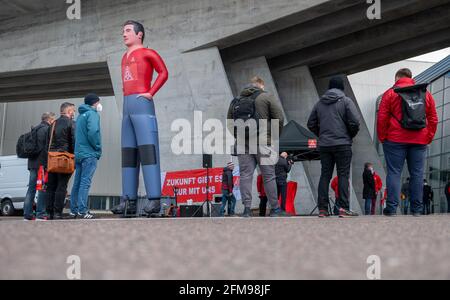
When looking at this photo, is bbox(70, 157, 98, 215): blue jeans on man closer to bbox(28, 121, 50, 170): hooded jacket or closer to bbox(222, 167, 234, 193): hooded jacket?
bbox(28, 121, 50, 170): hooded jacket

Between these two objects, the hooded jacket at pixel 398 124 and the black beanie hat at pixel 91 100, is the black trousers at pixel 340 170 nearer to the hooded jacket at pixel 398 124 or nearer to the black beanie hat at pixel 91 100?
the hooded jacket at pixel 398 124

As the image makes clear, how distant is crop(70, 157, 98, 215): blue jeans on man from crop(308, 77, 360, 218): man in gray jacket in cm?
322

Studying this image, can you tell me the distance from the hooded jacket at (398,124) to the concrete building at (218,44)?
806cm

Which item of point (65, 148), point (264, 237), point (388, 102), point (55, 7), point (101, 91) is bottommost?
point (264, 237)

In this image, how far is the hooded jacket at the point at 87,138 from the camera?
24.4 feet

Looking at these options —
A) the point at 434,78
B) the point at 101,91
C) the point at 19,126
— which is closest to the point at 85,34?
the point at 101,91

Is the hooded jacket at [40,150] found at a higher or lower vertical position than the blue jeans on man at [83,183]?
higher

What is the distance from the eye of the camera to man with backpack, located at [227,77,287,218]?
259 inches

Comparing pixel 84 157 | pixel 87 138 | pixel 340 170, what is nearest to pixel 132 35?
pixel 87 138

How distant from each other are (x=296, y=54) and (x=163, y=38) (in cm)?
592

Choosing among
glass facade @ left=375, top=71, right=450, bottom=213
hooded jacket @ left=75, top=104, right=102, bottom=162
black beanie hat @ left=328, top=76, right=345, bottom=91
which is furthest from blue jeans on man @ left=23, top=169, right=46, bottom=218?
glass facade @ left=375, top=71, right=450, bottom=213

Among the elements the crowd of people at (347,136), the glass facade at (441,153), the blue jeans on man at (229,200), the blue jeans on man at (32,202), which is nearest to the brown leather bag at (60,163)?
the blue jeans on man at (32,202)
